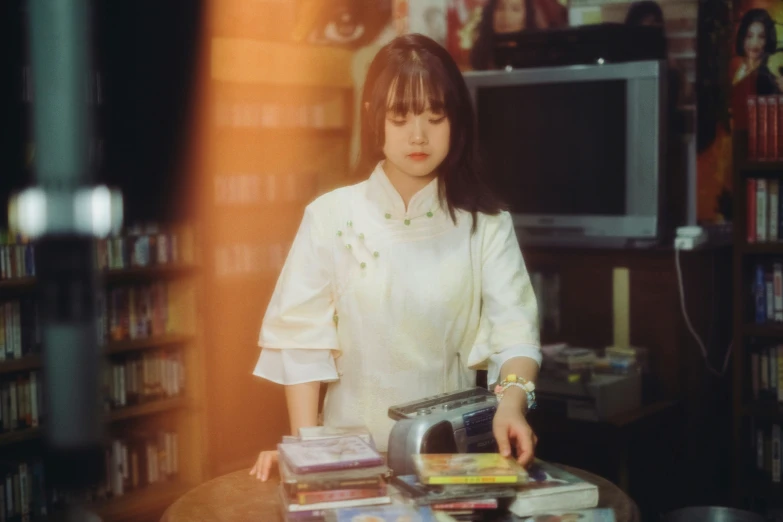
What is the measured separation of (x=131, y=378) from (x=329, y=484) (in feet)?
8.26

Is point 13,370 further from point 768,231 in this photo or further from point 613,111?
point 768,231

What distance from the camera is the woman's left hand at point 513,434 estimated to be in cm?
135

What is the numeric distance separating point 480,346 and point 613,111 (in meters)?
2.02

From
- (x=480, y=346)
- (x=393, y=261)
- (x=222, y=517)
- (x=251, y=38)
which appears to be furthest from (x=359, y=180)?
(x=251, y=38)

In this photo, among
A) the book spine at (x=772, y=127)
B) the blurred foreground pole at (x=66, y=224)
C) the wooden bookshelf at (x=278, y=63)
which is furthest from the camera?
the wooden bookshelf at (x=278, y=63)

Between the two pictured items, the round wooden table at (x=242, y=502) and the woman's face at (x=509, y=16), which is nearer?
the round wooden table at (x=242, y=502)

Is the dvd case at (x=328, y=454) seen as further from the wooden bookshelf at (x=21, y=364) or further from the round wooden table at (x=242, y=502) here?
the wooden bookshelf at (x=21, y=364)

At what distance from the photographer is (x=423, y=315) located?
165 centimetres

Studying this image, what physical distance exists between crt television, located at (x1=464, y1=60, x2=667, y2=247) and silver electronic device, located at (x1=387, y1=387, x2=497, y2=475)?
83.5 inches

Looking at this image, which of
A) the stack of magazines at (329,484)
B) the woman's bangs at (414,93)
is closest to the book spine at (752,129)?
the woman's bangs at (414,93)

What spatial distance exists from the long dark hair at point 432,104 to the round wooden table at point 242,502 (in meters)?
0.50

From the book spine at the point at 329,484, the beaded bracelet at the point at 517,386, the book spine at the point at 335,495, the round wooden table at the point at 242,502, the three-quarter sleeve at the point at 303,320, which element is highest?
the three-quarter sleeve at the point at 303,320

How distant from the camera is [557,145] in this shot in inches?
140

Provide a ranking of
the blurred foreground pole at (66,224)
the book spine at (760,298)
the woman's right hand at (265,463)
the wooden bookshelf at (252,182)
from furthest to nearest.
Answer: the wooden bookshelf at (252,182) < the book spine at (760,298) < the woman's right hand at (265,463) < the blurred foreground pole at (66,224)
